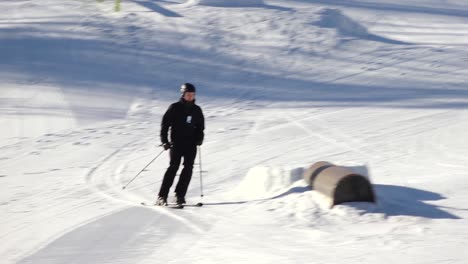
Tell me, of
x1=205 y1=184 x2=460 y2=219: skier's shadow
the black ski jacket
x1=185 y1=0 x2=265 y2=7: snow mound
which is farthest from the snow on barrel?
x1=185 y1=0 x2=265 y2=7: snow mound

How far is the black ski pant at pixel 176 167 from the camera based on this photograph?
11.3 meters

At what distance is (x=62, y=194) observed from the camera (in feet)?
40.9

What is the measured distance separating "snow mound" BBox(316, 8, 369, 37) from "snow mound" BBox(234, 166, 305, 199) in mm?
14468

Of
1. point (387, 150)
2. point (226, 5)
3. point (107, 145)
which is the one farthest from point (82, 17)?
point (387, 150)

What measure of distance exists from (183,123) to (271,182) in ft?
4.40

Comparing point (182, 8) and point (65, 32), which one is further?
point (182, 8)

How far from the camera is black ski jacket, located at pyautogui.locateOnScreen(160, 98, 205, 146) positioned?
11.1m

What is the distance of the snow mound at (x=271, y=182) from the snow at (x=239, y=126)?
26mm

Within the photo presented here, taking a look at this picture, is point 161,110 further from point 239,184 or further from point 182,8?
point 182,8

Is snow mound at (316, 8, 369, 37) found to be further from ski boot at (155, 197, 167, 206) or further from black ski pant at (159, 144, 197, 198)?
ski boot at (155, 197, 167, 206)

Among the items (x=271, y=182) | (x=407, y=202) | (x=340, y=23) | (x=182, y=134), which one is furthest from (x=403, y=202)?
(x=340, y=23)

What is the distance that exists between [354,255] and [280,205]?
232 cm

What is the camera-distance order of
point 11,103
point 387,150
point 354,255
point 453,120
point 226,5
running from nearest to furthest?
point 354,255 < point 387,150 < point 453,120 < point 11,103 < point 226,5

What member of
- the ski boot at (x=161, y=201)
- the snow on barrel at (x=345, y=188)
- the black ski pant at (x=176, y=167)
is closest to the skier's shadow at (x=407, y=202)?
the snow on barrel at (x=345, y=188)
